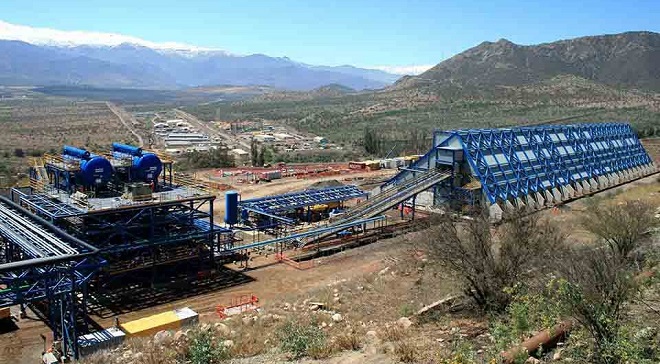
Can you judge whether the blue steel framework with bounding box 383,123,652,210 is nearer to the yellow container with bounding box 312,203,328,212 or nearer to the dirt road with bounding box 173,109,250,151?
the yellow container with bounding box 312,203,328,212

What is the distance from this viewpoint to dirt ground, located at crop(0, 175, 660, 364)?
69.7 feet

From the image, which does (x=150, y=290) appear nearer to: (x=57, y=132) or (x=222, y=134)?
(x=222, y=134)

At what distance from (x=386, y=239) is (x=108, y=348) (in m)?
21.1

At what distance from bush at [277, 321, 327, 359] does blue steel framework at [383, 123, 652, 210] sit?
27.4 meters

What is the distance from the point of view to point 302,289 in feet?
92.7

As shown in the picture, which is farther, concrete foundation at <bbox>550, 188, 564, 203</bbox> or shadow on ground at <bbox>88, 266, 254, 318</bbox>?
concrete foundation at <bbox>550, 188, 564, 203</bbox>

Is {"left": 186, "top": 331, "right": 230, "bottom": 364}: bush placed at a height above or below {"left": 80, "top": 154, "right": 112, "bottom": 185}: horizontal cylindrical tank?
below

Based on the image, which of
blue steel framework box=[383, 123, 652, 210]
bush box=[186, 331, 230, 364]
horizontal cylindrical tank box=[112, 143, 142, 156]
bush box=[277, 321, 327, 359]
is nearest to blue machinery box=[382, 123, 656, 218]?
blue steel framework box=[383, 123, 652, 210]

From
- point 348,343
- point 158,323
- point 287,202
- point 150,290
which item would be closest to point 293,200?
point 287,202

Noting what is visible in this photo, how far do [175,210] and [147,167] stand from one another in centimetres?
271

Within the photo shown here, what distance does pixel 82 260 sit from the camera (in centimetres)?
2069

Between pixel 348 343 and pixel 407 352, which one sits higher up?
pixel 407 352

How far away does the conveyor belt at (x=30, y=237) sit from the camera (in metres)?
21.8

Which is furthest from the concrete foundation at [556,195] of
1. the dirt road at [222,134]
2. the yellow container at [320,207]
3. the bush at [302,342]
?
the dirt road at [222,134]
